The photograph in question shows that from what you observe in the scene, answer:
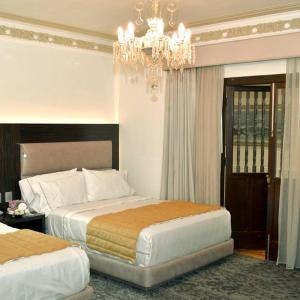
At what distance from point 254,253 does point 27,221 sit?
2.88m

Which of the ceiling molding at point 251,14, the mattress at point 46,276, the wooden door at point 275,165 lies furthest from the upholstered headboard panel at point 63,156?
the wooden door at point 275,165

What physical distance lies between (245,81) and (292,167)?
3.92 ft

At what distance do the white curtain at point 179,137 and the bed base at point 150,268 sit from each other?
116cm

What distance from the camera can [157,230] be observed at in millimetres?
4102

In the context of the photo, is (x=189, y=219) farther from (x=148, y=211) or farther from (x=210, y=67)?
(x=210, y=67)

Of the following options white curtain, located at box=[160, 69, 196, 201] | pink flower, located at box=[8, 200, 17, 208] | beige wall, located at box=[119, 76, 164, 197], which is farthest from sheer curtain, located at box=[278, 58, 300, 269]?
pink flower, located at box=[8, 200, 17, 208]

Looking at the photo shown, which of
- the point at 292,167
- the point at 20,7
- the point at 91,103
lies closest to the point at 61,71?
the point at 91,103

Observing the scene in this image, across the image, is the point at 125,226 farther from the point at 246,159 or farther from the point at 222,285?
the point at 246,159

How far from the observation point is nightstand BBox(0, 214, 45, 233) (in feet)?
14.9

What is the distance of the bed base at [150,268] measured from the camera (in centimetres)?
398

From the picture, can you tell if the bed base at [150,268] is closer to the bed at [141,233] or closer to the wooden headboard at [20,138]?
the bed at [141,233]

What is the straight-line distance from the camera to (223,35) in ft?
17.1

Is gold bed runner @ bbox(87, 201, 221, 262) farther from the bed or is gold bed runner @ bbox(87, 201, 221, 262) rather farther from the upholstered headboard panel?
the upholstered headboard panel

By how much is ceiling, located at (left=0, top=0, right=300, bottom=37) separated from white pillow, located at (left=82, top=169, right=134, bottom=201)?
6.31 feet
